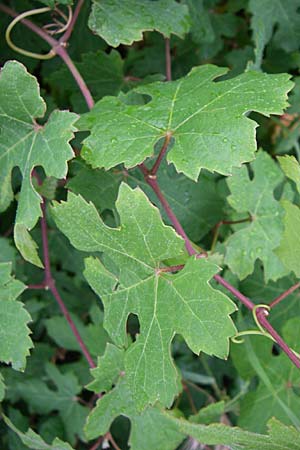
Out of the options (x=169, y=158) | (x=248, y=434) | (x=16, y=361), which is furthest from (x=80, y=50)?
(x=248, y=434)

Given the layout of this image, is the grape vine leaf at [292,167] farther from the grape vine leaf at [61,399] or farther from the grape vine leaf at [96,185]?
the grape vine leaf at [61,399]

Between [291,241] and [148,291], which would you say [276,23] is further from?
[148,291]

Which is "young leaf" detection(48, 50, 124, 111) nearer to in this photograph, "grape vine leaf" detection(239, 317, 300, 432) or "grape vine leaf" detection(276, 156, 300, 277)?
"grape vine leaf" detection(276, 156, 300, 277)

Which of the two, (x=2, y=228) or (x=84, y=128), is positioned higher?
(x=84, y=128)

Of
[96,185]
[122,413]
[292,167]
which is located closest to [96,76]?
[96,185]

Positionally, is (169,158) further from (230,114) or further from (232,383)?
A: (232,383)

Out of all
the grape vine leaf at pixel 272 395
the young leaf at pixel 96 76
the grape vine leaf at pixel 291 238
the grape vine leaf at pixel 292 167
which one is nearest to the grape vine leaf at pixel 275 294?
the grape vine leaf at pixel 272 395
